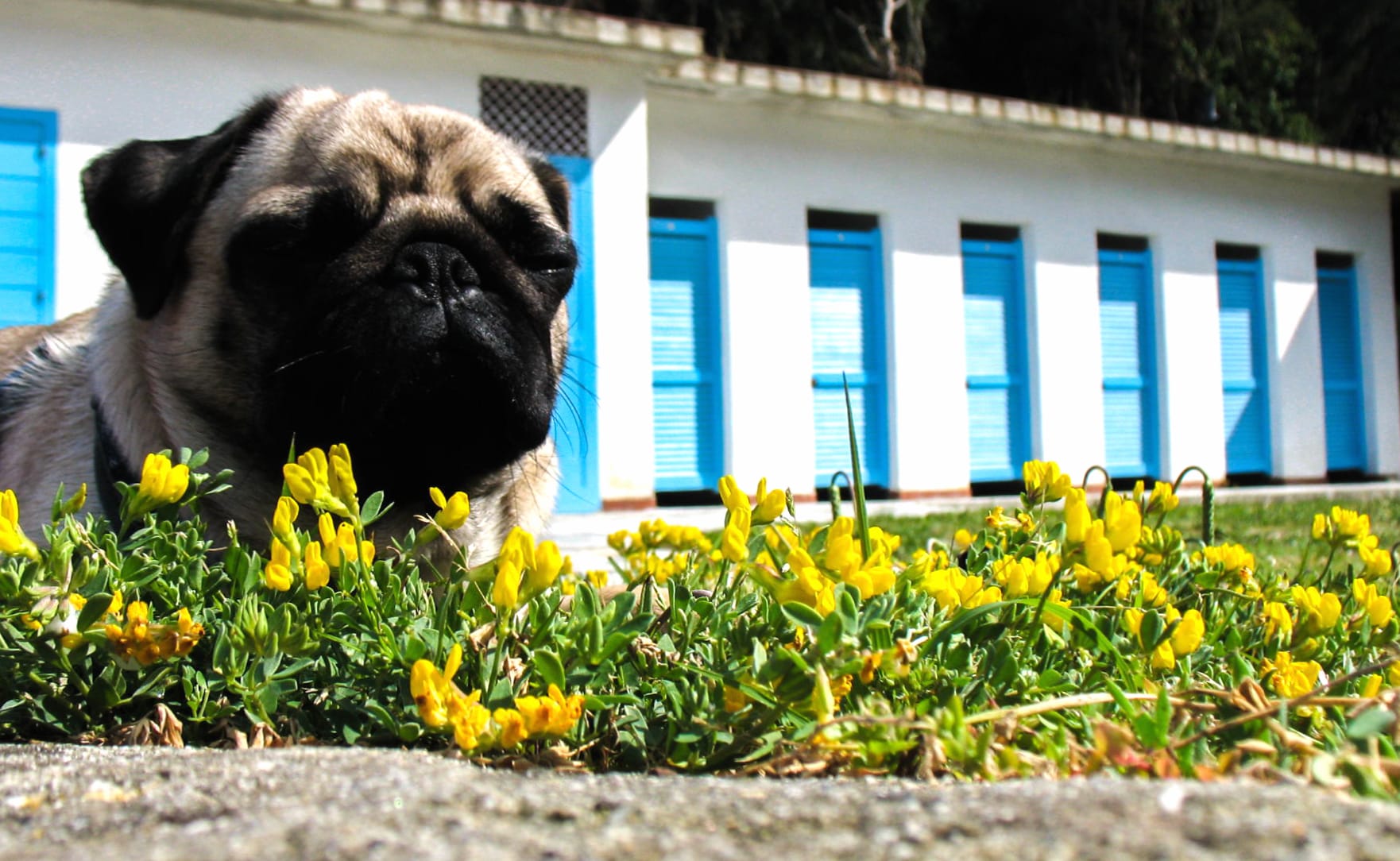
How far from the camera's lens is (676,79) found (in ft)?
31.4

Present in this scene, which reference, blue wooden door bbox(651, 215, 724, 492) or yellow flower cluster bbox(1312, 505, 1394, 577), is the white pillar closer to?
blue wooden door bbox(651, 215, 724, 492)

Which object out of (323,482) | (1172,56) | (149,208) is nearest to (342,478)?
(323,482)

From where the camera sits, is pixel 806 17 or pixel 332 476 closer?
pixel 332 476

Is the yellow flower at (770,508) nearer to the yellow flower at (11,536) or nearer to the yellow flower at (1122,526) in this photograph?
the yellow flower at (1122,526)

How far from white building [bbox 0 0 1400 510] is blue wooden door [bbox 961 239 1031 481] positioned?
0.03 metres

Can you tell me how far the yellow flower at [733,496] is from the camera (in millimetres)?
1443

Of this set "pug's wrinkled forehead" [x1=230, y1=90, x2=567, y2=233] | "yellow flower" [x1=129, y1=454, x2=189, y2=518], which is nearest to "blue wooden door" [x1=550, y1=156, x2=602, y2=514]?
"pug's wrinkled forehead" [x1=230, y1=90, x2=567, y2=233]

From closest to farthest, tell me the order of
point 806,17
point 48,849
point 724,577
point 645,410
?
point 48,849, point 724,577, point 645,410, point 806,17

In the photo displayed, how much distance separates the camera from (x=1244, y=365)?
1362 centimetres

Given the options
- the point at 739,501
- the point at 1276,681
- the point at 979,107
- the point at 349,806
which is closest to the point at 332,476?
the point at 739,501

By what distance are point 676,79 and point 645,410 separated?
9.96ft

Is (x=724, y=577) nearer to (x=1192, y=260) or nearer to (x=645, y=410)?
(x=645, y=410)

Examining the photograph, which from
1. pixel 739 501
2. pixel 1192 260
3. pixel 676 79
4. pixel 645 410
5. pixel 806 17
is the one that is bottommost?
pixel 739 501

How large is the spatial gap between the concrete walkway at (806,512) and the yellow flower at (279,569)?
3.24 metres
